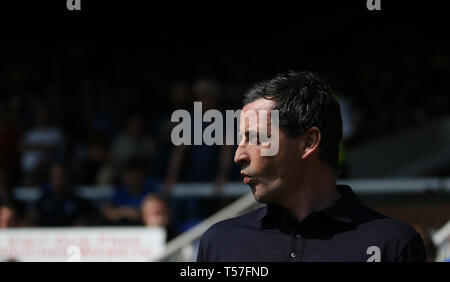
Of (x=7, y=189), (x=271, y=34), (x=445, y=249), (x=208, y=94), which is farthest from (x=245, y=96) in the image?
(x=271, y=34)

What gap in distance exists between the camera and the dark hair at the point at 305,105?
2527 mm

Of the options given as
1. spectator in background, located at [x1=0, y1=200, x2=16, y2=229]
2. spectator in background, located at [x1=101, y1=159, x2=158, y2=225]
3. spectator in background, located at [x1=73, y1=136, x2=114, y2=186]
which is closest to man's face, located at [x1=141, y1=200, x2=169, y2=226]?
spectator in background, located at [x1=101, y1=159, x2=158, y2=225]

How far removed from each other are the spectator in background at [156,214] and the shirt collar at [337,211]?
14.7ft

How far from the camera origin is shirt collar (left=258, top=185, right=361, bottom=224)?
2.54 meters

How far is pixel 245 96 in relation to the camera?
2660 millimetres

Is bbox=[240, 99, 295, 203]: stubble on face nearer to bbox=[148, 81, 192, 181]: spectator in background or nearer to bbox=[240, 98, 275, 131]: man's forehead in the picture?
bbox=[240, 98, 275, 131]: man's forehead

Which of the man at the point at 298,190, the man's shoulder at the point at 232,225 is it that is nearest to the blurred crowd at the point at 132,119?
the man's shoulder at the point at 232,225

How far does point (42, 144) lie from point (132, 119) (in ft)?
3.62

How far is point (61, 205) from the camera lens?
7.76 m

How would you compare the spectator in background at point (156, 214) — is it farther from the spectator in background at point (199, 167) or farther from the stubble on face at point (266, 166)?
the stubble on face at point (266, 166)

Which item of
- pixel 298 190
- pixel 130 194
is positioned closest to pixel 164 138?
pixel 130 194

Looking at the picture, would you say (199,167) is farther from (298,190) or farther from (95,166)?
(298,190)

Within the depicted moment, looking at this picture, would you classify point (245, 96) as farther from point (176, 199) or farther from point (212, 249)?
point (176, 199)
